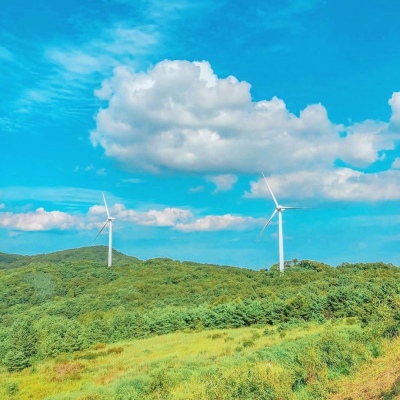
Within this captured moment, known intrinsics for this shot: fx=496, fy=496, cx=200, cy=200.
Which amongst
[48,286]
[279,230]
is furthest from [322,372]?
[48,286]

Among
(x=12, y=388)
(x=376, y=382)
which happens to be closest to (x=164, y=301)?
(x=12, y=388)

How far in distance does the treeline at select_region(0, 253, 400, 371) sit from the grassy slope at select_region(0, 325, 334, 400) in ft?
20.3

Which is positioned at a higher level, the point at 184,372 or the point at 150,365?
the point at 184,372

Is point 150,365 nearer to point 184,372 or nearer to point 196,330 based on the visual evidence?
point 184,372

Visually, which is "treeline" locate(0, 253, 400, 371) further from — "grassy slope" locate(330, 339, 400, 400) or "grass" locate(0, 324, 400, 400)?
"grassy slope" locate(330, 339, 400, 400)

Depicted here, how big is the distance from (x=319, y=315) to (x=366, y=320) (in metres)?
20.4

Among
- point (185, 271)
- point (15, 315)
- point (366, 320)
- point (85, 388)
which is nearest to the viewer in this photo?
point (85, 388)

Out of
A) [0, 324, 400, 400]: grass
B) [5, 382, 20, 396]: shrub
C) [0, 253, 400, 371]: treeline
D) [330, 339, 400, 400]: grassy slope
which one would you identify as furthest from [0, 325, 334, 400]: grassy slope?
[0, 253, 400, 371]: treeline

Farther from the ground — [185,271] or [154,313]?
[185,271]

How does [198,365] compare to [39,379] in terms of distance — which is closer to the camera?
[198,365]

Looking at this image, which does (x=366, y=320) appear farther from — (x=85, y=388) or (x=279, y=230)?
(x=279, y=230)

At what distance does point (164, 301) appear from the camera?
106m

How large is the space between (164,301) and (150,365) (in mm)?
57541

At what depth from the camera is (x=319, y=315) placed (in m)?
70.4
